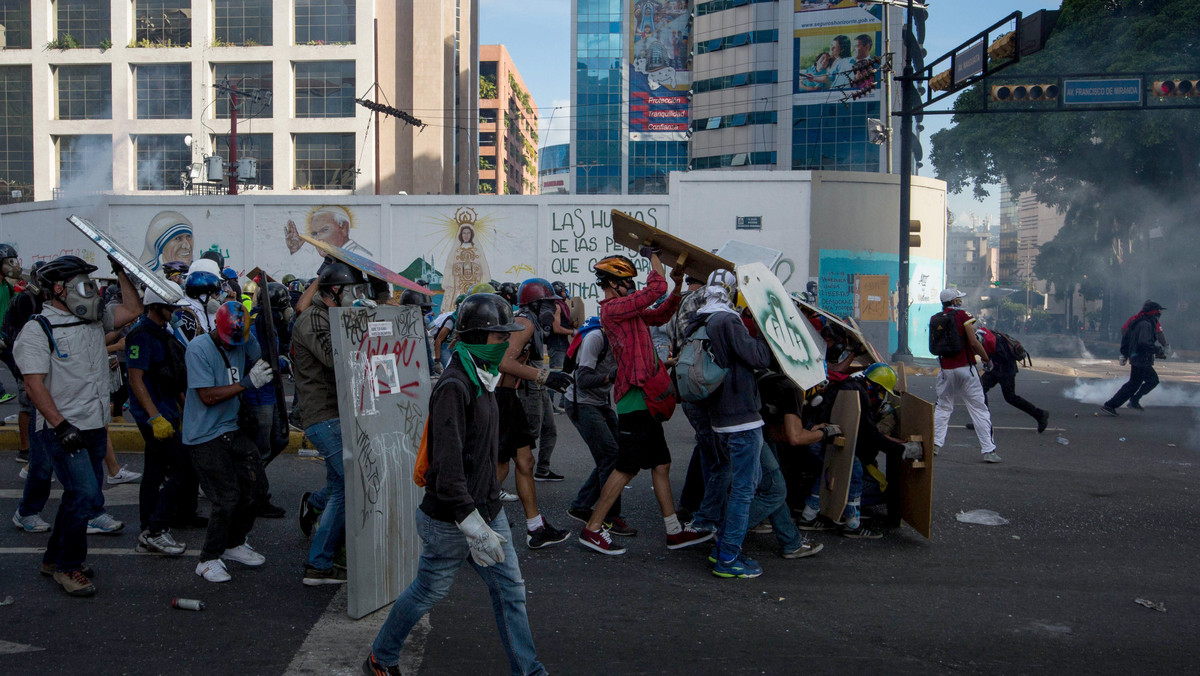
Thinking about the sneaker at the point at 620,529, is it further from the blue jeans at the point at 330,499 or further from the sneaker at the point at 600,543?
the blue jeans at the point at 330,499

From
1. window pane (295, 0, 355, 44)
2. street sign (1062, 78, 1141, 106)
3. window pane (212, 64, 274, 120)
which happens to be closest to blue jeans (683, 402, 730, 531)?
street sign (1062, 78, 1141, 106)

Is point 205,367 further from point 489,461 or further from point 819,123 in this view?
point 819,123

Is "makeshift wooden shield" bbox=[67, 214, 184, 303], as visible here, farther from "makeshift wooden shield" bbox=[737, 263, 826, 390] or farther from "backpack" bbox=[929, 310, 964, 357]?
"backpack" bbox=[929, 310, 964, 357]

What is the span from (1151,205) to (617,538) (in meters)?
35.2

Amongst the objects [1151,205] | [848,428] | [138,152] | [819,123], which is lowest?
[848,428]

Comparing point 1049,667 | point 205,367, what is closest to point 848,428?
point 1049,667

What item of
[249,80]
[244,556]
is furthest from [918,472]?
[249,80]

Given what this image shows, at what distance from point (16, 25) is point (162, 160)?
9.87 m

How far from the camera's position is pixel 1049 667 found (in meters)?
3.93

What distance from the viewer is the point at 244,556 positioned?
17.0 feet

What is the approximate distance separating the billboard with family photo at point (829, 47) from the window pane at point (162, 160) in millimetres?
37943

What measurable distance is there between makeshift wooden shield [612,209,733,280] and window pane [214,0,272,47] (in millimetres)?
43251

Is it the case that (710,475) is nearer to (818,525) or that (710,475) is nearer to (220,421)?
(818,525)

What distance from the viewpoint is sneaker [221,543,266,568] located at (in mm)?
5156
